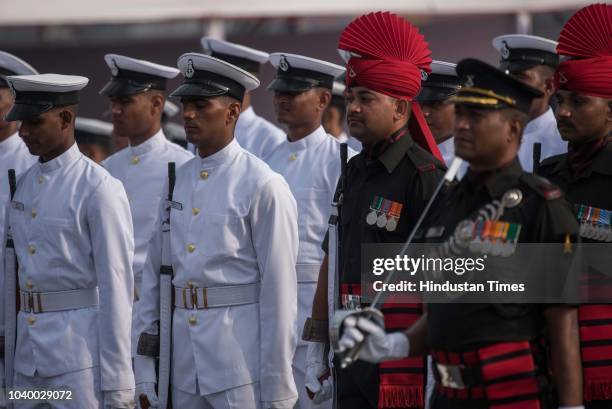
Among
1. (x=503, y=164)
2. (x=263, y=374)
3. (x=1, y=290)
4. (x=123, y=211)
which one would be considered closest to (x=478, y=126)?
(x=503, y=164)

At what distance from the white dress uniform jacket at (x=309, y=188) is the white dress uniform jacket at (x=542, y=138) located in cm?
110

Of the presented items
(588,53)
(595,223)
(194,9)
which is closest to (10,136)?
(588,53)

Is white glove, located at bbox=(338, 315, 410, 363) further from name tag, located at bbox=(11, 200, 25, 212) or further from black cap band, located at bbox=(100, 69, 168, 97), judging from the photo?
black cap band, located at bbox=(100, 69, 168, 97)

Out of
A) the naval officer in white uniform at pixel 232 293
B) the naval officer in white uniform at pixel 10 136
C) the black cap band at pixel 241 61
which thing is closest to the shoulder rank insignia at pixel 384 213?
the naval officer in white uniform at pixel 232 293

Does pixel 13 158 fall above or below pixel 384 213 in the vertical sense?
above

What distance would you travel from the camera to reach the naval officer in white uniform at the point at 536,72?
816cm

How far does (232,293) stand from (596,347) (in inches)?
66.1

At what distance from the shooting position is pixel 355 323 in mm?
4539

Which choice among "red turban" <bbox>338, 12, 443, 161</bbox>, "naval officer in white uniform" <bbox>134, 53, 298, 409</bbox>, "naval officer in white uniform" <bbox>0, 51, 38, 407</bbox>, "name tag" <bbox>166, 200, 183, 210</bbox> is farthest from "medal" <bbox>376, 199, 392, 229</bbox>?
"naval officer in white uniform" <bbox>0, 51, 38, 407</bbox>

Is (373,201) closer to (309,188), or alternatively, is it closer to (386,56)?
(386,56)

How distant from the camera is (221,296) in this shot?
600 cm

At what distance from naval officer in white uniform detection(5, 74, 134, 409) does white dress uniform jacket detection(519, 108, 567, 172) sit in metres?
2.84

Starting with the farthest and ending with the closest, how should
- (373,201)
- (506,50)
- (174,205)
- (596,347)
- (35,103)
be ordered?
1. (506,50)
2. (35,103)
3. (174,205)
4. (373,201)
5. (596,347)

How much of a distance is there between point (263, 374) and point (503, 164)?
181 centimetres
